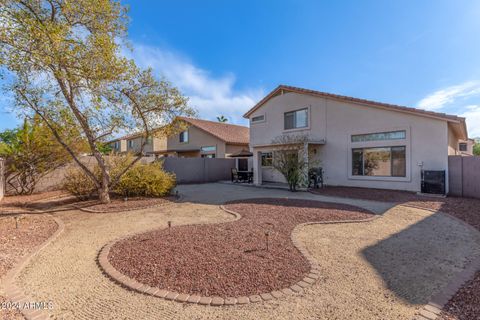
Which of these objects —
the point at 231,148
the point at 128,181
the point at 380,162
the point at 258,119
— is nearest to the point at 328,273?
the point at 128,181

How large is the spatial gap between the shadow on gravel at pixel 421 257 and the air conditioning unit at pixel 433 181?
5.10 metres

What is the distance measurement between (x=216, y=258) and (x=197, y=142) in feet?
72.3

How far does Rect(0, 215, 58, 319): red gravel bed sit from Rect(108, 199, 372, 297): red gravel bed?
4.97 ft

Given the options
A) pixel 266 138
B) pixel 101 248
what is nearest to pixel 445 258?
pixel 101 248

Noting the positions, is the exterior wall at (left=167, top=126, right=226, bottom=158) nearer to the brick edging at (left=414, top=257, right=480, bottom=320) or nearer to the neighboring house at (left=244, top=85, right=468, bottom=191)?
the neighboring house at (left=244, top=85, right=468, bottom=191)

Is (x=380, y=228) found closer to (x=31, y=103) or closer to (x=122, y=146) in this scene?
(x=31, y=103)

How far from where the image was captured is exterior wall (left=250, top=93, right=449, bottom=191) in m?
10.9

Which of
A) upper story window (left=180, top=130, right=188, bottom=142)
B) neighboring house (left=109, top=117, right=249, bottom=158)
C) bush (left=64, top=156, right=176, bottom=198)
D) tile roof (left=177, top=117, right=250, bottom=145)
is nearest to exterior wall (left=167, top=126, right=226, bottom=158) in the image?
neighboring house (left=109, top=117, right=249, bottom=158)

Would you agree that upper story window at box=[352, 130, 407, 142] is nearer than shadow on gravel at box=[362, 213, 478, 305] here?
No

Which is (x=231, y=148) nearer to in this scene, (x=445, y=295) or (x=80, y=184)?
(x=80, y=184)

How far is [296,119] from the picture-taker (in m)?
16.2

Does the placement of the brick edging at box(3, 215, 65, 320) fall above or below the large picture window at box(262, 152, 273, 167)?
below

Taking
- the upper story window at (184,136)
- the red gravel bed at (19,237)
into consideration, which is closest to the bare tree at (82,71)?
the red gravel bed at (19,237)

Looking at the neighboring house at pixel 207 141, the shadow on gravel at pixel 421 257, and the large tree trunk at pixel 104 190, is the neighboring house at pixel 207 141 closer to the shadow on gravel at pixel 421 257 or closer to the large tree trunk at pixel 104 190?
the large tree trunk at pixel 104 190
